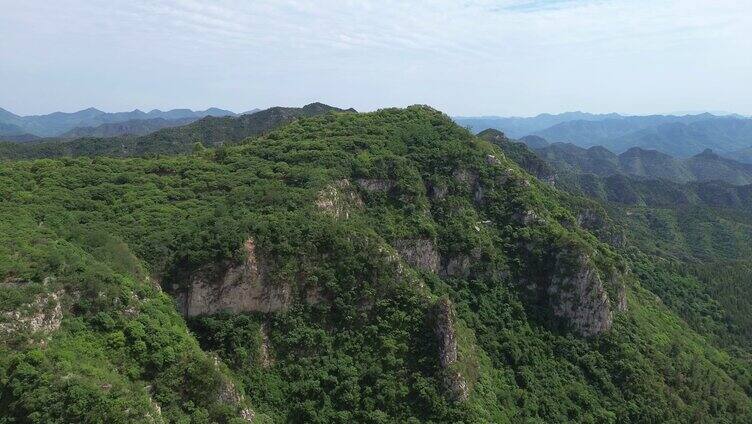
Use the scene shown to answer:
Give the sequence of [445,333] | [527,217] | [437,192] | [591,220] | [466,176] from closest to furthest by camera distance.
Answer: [445,333] → [437,192] → [527,217] → [466,176] → [591,220]

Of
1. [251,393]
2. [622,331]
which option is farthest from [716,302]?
[251,393]

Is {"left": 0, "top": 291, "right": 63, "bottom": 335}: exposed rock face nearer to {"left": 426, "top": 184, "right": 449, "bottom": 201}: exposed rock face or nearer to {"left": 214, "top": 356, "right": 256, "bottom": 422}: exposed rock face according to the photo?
{"left": 214, "top": 356, "right": 256, "bottom": 422}: exposed rock face

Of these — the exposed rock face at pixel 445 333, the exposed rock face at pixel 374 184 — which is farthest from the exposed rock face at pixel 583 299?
the exposed rock face at pixel 374 184

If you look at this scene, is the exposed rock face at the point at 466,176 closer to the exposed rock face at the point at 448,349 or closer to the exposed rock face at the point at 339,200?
the exposed rock face at the point at 339,200

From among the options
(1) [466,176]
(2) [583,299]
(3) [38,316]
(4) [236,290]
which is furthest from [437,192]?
(3) [38,316]

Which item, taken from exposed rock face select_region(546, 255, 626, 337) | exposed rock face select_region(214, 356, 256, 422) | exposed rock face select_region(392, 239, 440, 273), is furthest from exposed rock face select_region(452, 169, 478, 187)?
exposed rock face select_region(214, 356, 256, 422)

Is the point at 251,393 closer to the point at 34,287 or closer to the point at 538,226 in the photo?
the point at 34,287

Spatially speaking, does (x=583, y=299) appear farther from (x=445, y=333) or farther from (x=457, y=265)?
(x=445, y=333)
